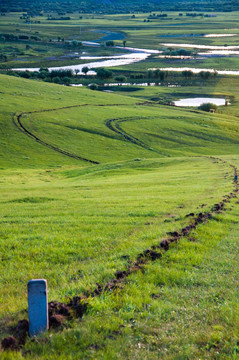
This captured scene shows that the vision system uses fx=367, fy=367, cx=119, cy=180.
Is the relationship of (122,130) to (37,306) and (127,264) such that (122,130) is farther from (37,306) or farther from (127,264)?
(37,306)

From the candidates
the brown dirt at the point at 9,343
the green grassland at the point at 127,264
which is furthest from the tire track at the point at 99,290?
the green grassland at the point at 127,264

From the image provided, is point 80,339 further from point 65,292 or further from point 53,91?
point 53,91

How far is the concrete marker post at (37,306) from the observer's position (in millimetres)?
8664

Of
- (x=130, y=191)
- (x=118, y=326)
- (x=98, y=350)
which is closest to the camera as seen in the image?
(x=98, y=350)

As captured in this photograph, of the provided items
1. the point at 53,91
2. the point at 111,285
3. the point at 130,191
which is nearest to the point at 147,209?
the point at 130,191

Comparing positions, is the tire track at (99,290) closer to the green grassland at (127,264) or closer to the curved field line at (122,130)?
the green grassland at (127,264)

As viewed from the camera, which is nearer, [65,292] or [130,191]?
[65,292]

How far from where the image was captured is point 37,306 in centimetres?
888

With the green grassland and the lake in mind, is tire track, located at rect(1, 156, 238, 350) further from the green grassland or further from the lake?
the lake

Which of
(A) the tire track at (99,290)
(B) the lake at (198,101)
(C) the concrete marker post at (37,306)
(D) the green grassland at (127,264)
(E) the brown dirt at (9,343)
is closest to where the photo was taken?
(E) the brown dirt at (9,343)

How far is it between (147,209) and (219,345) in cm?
1519

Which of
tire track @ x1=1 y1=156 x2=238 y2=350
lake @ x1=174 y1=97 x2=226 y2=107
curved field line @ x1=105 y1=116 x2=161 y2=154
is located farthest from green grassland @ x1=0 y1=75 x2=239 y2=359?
lake @ x1=174 y1=97 x2=226 y2=107

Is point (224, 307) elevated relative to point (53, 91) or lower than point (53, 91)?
lower

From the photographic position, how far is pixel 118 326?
9508 mm
